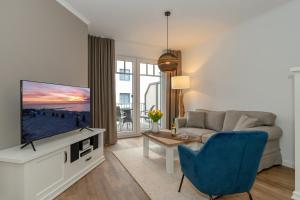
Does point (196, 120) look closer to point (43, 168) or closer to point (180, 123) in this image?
point (180, 123)

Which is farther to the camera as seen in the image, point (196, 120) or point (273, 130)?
point (196, 120)

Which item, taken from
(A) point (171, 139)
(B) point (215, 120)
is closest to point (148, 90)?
(B) point (215, 120)

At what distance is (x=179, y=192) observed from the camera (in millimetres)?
2191

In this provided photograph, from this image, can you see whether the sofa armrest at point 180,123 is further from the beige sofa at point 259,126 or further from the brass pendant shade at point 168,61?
the brass pendant shade at point 168,61

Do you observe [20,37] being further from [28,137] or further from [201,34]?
[201,34]

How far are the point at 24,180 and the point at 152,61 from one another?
447 cm

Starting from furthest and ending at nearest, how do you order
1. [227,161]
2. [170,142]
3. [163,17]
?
1. [163,17]
2. [170,142]
3. [227,161]

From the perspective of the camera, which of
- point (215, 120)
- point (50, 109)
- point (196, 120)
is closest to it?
point (50, 109)

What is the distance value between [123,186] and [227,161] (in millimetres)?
1400

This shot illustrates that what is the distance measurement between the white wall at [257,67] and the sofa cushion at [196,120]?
603 mm

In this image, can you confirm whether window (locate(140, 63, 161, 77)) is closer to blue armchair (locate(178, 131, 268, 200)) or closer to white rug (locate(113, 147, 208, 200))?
white rug (locate(113, 147, 208, 200))

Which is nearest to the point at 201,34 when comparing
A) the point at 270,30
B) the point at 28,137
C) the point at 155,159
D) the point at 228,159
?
the point at 270,30

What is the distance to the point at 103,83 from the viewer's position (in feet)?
14.7

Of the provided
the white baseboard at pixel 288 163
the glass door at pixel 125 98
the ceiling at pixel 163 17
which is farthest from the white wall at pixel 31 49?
the white baseboard at pixel 288 163
